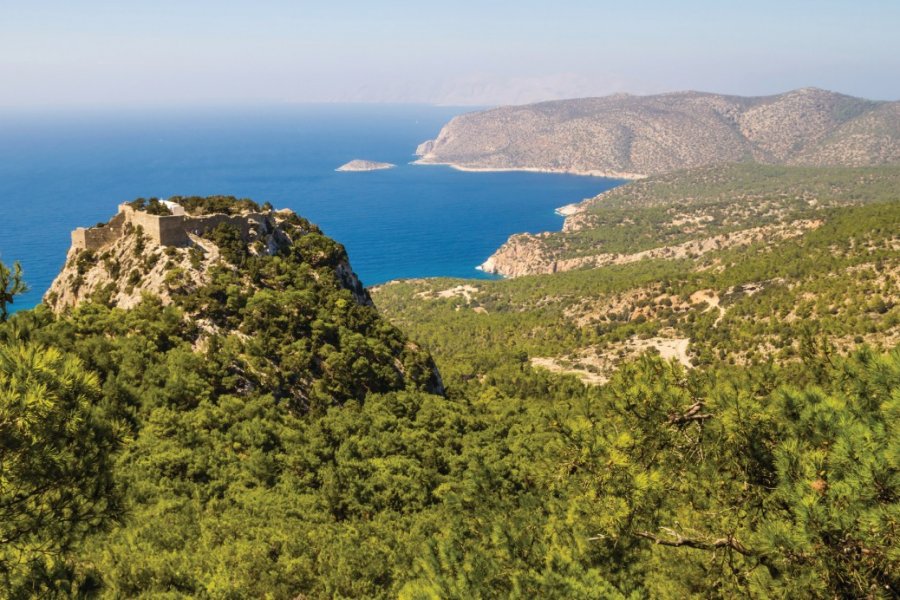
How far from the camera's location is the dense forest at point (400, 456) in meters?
9.37

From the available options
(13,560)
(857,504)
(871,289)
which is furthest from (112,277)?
(871,289)

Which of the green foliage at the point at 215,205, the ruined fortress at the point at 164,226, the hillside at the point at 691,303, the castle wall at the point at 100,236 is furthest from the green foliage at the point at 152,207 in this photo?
the hillside at the point at 691,303

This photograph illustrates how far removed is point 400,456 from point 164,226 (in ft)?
80.6

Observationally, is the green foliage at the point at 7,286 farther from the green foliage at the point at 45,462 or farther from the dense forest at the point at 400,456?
the green foliage at the point at 45,462

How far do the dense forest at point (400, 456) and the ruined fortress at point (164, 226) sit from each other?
7.33 ft

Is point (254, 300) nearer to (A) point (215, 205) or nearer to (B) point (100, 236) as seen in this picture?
(A) point (215, 205)

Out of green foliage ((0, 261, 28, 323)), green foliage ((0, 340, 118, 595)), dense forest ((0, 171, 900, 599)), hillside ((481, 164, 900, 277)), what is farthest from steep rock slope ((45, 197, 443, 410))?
hillside ((481, 164, 900, 277))

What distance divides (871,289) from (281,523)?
5774 cm

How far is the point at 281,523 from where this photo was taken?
20.9 meters

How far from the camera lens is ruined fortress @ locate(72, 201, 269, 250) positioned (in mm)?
41688

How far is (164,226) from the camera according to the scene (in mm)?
41312

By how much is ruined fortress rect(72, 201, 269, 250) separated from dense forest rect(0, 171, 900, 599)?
2233mm

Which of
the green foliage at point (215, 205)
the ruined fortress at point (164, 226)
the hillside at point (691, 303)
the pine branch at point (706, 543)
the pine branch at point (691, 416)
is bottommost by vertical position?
the hillside at point (691, 303)

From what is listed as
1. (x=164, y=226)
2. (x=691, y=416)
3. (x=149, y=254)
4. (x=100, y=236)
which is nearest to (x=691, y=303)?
(x=164, y=226)
